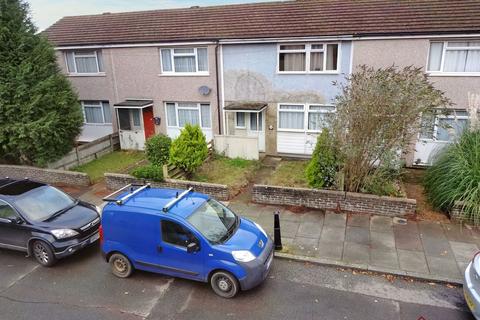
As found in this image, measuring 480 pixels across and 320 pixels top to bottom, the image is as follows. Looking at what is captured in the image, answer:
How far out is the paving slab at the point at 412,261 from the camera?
6961mm

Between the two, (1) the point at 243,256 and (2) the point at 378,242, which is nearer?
(1) the point at 243,256

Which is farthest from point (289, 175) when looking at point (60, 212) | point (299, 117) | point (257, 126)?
point (60, 212)

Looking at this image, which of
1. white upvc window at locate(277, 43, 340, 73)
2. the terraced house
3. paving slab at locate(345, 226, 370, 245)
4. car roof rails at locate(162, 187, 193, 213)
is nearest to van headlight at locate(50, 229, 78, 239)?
car roof rails at locate(162, 187, 193, 213)

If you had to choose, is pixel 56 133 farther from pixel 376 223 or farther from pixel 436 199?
pixel 436 199

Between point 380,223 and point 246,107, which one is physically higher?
point 246,107

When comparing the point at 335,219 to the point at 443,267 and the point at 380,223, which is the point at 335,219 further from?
the point at 443,267

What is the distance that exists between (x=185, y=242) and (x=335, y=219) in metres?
4.52

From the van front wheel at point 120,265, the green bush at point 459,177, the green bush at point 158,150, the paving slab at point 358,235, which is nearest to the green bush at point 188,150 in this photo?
the green bush at point 158,150

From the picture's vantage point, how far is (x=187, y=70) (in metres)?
15.2

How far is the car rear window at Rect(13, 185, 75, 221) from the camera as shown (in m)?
7.72

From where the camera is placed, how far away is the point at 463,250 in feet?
24.9

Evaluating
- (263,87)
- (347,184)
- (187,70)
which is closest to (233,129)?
(263,87)

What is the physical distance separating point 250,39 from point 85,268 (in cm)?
1028

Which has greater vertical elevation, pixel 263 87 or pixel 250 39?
pixel 250 39
